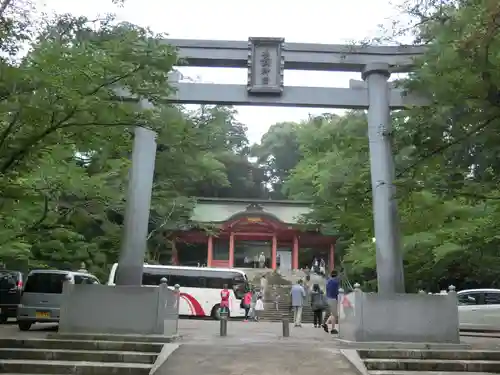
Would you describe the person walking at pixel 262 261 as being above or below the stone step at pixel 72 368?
above

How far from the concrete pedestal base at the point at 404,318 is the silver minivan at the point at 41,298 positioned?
6740mm

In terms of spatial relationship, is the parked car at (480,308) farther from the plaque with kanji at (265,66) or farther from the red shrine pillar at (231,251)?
the red shrine pillar at (231,251)

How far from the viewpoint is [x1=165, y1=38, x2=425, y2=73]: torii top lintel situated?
1160 centimetres

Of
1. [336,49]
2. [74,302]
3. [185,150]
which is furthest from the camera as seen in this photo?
[336,49]

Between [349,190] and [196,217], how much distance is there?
23795 millimetres

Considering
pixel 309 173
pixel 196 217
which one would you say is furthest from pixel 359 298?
pixel 196 217

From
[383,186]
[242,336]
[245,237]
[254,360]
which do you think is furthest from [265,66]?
[245,237]

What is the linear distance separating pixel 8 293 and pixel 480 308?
542 inches

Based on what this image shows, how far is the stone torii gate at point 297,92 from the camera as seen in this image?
1107cm

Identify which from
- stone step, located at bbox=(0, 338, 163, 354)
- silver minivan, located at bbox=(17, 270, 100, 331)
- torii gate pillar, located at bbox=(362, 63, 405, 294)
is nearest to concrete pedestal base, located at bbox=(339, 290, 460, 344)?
torii gate pillar, located at bbox=(362, 63, 405, 294)

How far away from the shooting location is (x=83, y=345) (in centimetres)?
895

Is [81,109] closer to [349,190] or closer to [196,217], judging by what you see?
[349,190]

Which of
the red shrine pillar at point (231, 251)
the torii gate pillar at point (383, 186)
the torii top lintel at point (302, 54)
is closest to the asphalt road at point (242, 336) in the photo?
the torii gate pillar at point (383, 186)

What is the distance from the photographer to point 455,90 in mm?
7453
